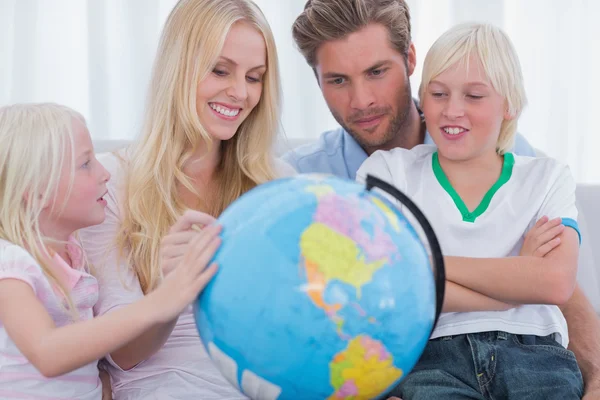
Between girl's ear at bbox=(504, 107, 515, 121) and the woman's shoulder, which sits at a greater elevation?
girl's ear at bbox=(504, 107, 515, 121)

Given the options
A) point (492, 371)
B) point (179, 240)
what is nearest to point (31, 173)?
point (179, 240)

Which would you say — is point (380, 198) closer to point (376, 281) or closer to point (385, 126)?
point (376, 281)

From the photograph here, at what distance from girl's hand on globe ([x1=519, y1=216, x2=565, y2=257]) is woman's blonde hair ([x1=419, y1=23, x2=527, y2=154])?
0.36m

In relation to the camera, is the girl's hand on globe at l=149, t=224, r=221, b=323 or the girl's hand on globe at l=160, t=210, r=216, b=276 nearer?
the girl's hand on globe at l=149, t=224, r=221, b=323

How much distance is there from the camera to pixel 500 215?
2035 mm

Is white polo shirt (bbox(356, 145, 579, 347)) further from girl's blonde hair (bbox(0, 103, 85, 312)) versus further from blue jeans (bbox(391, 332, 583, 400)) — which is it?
girl's blonde hair (bbox(0, 103, 85, 312))

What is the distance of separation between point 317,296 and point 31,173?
818 mm

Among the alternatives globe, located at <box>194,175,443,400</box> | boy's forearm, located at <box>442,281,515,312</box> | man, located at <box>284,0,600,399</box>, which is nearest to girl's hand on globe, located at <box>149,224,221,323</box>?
globe, located at <box>194,175,443,400</box>

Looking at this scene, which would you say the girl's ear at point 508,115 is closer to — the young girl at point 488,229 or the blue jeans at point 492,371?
the young girl at point 488,229

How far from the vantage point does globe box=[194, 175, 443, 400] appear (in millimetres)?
1273

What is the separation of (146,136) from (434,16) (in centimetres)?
255

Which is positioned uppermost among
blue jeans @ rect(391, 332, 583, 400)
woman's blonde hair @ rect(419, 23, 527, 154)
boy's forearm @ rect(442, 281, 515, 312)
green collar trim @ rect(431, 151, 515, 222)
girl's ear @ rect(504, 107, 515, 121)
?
woman's blonde hair @ rect(419, 23, 527, 154)

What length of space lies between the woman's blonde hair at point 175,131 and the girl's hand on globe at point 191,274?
0.54 metres

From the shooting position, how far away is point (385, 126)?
8.38 ft
